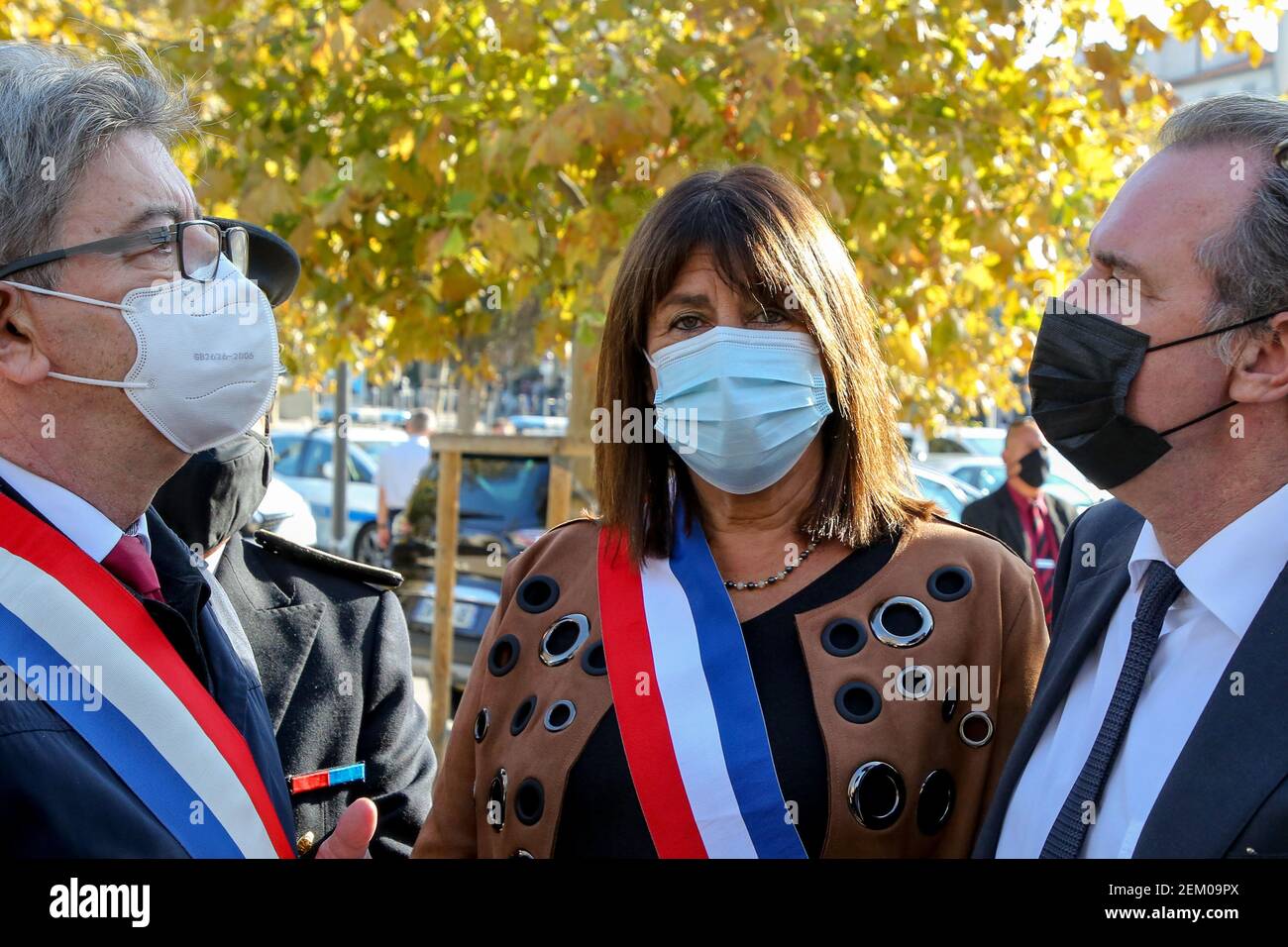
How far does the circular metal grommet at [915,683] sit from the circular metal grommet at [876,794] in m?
0.14

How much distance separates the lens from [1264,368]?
6.09 feet

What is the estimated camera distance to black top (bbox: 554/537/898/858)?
214 centimetres

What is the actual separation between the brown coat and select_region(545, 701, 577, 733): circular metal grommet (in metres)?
0.01

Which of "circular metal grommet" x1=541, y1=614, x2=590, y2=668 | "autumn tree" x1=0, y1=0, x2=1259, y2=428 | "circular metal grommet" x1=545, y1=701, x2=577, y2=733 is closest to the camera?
"circular metal grommet" x1=545, y1=701, x2=577, y2=733

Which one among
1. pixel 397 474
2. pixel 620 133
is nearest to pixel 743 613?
pixel 620 133

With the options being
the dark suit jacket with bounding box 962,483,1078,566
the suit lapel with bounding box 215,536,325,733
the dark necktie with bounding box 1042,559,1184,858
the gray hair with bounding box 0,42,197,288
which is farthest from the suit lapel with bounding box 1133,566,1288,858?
the dark suit jacket with bounding box 962,483,1078,566

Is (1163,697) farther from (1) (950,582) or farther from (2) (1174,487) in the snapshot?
(1) (950,582)

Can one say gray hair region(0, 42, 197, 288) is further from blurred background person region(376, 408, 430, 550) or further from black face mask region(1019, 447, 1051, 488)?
blurred background person region(376, 408, 430, 550)

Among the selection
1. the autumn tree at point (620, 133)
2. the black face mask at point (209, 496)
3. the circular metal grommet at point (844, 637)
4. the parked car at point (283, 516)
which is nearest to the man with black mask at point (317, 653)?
the black face mask at point (209, 496)

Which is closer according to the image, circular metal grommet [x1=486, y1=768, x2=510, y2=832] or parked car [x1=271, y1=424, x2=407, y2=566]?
circular metal grommet [x1=486, y1=768, x2=510, y2=832]

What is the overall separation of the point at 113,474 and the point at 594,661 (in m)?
0.94
